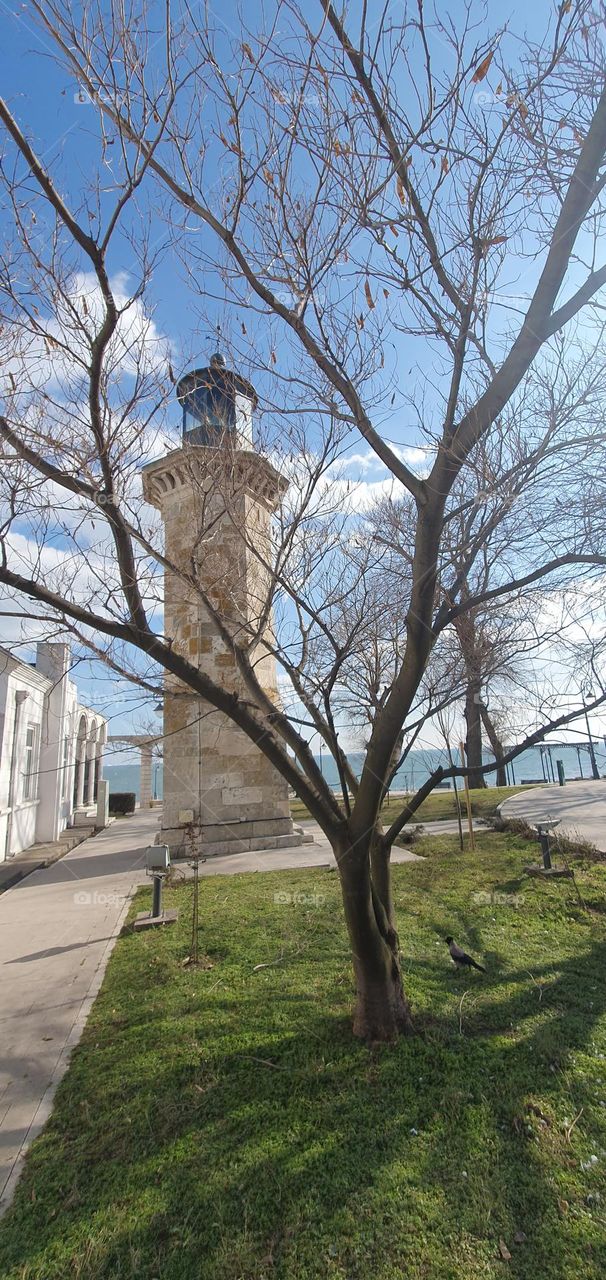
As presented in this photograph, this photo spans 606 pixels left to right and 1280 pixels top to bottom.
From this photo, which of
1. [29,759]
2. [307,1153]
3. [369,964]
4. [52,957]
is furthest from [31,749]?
[307,1153]

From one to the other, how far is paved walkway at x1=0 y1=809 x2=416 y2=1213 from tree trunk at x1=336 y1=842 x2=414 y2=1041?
1.82 m

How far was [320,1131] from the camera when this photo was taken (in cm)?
290

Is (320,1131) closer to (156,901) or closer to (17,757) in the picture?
(156,901)

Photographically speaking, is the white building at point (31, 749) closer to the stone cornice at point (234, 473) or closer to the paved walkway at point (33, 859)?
the paved walkway at point (33, 859)

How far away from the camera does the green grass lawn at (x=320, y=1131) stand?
7.38 feet

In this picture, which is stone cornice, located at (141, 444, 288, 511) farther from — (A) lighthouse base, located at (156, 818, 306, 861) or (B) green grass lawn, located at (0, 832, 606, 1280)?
(A) lighthouse base, located at (156, 818, 306, 861)

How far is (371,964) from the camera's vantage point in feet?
11.9

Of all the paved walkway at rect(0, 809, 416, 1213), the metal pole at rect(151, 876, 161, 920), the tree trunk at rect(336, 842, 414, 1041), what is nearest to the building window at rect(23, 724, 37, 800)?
the paved walkway at rect(0, 809, 416, 1213)

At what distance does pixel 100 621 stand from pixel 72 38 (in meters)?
2.62

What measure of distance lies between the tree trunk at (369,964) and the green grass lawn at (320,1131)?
12cm

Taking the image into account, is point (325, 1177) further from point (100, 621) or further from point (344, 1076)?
point (100, 621)

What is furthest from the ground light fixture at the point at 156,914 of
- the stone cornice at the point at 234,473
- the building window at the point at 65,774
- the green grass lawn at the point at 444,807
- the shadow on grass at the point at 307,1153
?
the building window at the point at 65,774

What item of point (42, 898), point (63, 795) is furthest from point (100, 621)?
point (63, 795)

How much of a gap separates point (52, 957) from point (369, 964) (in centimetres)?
352
